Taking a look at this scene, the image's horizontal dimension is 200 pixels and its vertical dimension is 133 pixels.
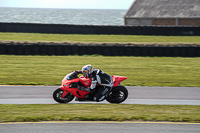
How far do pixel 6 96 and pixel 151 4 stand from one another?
39.6m

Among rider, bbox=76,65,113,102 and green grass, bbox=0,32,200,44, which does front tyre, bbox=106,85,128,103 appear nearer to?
rider, bbox=76,65,113,102

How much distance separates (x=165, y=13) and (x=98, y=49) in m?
25.2

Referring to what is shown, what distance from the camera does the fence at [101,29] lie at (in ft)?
101

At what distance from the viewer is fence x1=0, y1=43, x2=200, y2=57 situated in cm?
2217

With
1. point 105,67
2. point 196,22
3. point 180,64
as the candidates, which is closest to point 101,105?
point 105,67

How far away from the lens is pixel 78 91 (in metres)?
10.6

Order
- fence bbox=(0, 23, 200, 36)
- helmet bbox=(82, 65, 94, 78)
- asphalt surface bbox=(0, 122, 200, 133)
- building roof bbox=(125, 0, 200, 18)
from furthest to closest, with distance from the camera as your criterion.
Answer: building roof bbox=(125, 0, 200, 18), fence bbox=(0, 23, 200, 36), helmet bbox=(82, 65, 94, 78), asphalt surface bbox=(0, 122, 200, 133)

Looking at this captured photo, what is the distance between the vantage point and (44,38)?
2916cm

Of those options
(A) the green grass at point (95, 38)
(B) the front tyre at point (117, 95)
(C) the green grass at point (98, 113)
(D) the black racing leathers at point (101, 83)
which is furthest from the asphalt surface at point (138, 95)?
(A) the green grass at point (95, 38)

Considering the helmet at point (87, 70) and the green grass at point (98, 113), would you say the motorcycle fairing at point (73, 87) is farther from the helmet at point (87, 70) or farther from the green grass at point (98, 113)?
the green grass at point (98, 113)

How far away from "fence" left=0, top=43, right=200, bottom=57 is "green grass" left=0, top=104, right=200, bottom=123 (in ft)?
39.7

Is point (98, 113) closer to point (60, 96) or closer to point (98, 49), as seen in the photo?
point (60, 96)

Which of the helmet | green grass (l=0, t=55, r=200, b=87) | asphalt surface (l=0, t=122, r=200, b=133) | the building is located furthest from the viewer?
the building


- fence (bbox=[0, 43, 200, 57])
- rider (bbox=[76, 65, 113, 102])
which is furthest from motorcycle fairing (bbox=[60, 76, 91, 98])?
fence (bbox=[0, 43, 200, 57])
